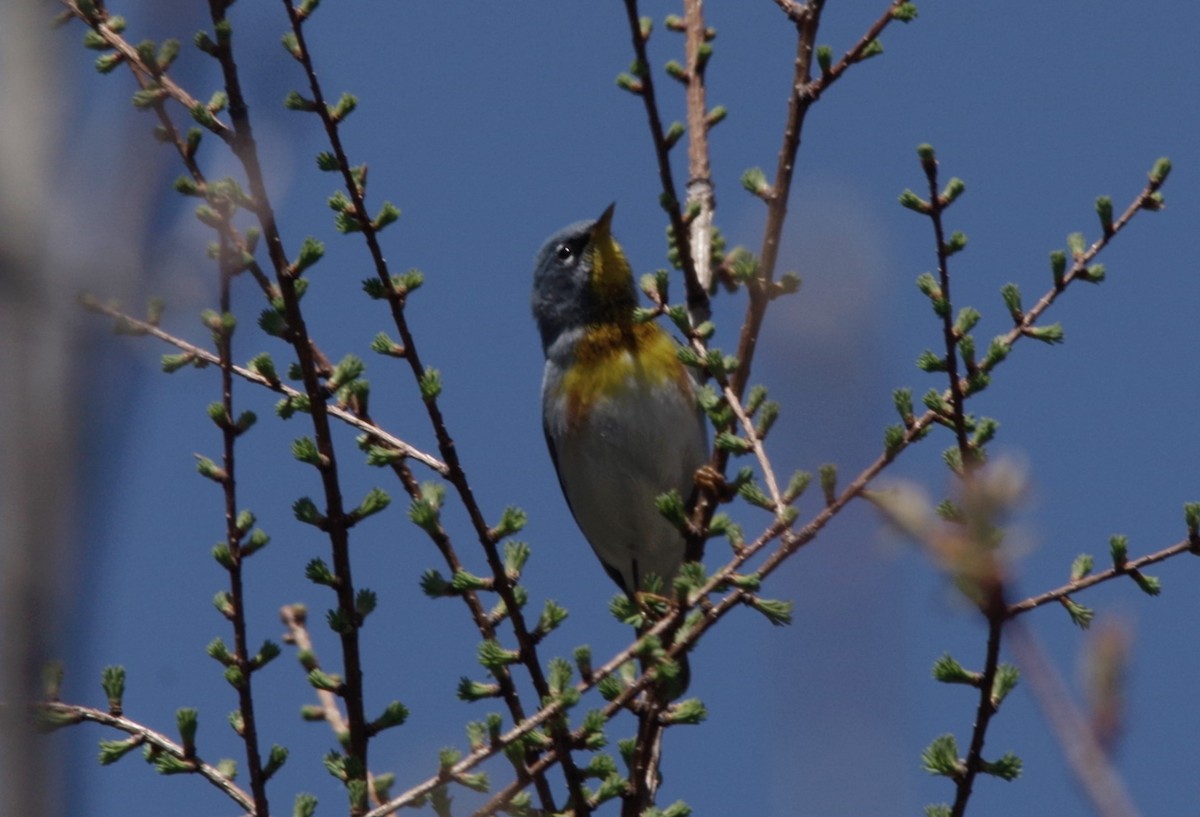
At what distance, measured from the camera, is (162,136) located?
1.68m

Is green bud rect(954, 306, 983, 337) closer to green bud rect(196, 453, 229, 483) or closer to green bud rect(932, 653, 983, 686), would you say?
green bud rect(932, 653, 983, 686)

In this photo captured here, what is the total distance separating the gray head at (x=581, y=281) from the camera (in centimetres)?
670

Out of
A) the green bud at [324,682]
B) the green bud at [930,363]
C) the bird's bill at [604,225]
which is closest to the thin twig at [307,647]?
the green bud at [324,682]

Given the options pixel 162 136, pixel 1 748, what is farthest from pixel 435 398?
pixel 1 748

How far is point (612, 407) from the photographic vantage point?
6297 mm

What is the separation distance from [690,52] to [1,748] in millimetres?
3984

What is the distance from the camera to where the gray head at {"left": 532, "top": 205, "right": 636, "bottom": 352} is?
6703 millimetres

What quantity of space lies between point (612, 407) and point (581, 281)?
2.74 feet

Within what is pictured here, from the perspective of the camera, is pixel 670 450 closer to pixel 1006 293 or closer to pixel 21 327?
pixel 1006 293

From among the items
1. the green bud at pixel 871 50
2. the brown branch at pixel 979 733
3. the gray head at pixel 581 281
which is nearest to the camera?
the brown branch at pixel 979 733

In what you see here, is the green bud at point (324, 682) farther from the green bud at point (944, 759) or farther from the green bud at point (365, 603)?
the green bud at point (944, 759)

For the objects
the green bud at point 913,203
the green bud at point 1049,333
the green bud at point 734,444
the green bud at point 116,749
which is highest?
the green bud at point 913,203

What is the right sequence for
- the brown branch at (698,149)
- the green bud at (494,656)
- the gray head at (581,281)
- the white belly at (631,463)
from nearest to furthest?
the green bud at (494,656)
the brown branch at (698,149)
the white belly at (631,463)
the gray head at (581,281)

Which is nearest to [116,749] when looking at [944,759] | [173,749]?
[173,749]
